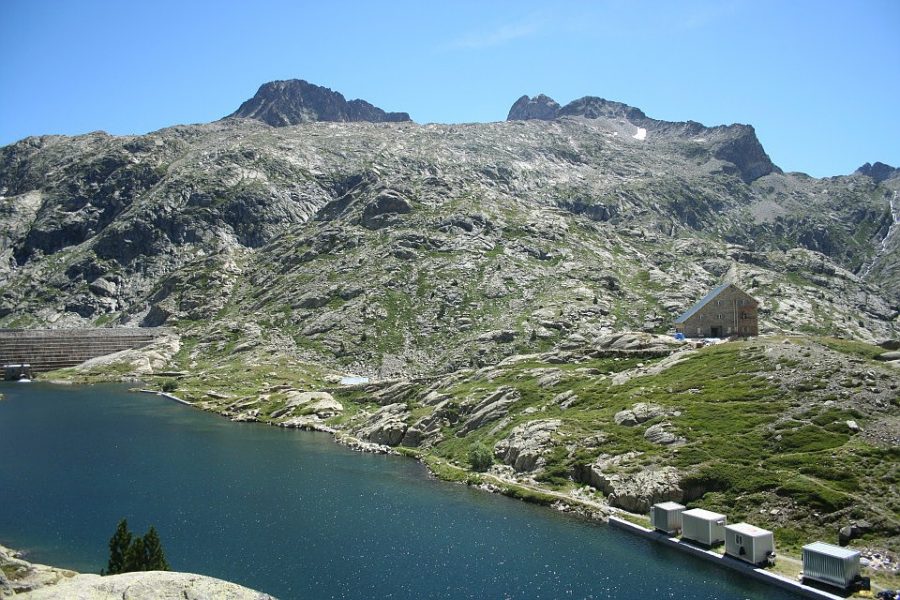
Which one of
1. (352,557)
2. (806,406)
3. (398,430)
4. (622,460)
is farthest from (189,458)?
(806,406)

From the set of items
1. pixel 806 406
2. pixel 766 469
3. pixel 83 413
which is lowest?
pixel 83 413

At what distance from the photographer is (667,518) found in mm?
65438

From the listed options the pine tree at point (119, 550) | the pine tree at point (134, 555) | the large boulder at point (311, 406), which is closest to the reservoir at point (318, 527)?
→ the pine tree at point (134, 555)

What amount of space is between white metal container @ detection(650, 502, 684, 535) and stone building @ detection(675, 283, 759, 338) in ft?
272

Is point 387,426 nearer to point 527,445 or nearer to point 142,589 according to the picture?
point 527,445

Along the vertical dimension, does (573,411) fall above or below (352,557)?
above

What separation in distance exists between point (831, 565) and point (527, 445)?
45768 mm

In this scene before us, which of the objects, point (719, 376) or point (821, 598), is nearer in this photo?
point (821, 598)

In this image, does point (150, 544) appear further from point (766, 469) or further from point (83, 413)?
point (83, 413)

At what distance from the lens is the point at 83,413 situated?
150500 millimetres

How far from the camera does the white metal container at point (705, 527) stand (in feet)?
203

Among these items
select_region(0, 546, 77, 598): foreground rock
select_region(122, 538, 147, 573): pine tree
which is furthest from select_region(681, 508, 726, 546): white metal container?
select_region(0, 546, 77, 598): foreground rock

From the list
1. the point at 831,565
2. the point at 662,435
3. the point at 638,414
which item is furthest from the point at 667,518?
the point at 638,414

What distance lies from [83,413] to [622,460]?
425ft
